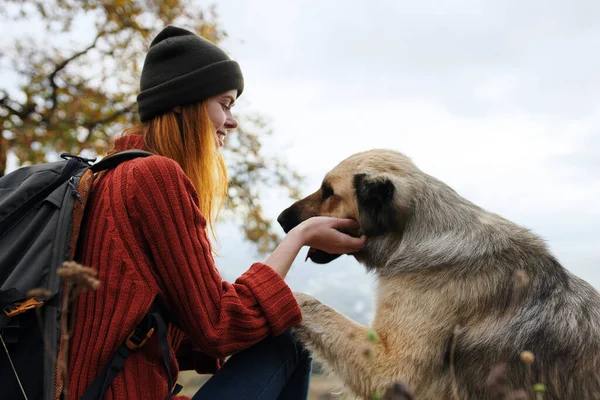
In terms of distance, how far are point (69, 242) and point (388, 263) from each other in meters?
1.75

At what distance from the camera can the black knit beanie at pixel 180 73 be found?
2764 millimetres

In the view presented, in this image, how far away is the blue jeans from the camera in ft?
7.62

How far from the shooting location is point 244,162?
1677 cm

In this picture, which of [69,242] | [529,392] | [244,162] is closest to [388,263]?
[529,392]

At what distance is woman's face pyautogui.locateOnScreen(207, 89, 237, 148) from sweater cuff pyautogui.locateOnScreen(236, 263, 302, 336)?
0.82 m

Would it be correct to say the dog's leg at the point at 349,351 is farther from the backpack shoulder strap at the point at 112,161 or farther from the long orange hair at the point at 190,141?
the backpack shoulder strap at the point at 112,161

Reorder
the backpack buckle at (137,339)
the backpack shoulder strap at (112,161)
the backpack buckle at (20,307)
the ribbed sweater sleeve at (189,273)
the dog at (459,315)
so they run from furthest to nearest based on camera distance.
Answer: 1. the dog at (459,315)
2. the backpack shoulder strap at (112,161)
3. the ribbed sweater sleeve at (189,273)
4. the backpack buckle at (137,339)
5. the backpack buckle at (20,307)

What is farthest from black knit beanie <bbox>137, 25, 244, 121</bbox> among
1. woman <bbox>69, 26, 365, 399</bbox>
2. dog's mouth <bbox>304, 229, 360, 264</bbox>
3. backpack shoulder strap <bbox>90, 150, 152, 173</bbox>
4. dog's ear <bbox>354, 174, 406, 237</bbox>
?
dog's mouth <bbox>304, 229, 360, 264</bbox>

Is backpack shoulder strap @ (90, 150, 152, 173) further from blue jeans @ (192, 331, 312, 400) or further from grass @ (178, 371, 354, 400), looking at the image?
grass @ (178, 371, 354, 400)

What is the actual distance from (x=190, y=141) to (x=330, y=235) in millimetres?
872

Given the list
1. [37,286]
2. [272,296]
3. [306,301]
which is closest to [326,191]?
[306,301]

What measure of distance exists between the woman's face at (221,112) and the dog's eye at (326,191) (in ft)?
2.40

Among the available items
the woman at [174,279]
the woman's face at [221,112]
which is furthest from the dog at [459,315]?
the woman's face at [221,112]

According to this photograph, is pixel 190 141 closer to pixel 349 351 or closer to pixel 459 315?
pixel 349 351
